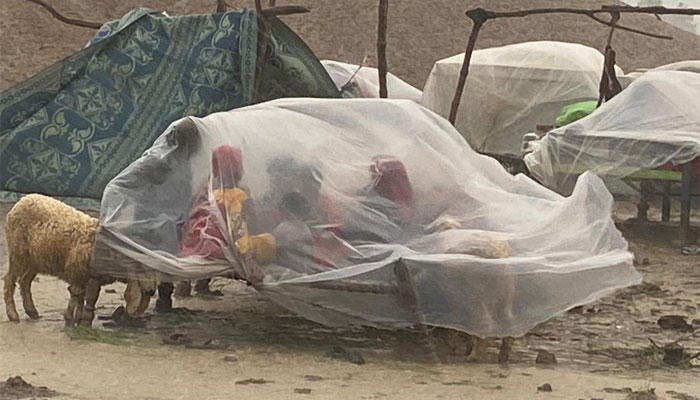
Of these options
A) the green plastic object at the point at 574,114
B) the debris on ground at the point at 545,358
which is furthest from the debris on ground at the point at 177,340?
the green plastic object at the point at 574,114

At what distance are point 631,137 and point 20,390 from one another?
7.00m

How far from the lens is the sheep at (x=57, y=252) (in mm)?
6586

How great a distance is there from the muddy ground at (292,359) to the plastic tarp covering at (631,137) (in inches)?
120

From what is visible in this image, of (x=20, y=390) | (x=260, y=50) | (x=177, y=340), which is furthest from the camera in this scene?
(x=260, y=50)

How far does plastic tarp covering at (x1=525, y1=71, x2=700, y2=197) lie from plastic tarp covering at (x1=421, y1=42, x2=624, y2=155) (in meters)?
4.30

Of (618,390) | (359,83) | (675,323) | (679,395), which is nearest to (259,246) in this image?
(618,390)

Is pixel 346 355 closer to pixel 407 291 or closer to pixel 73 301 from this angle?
pixel 407 291

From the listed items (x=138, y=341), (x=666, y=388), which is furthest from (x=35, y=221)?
(x=666, y=388)

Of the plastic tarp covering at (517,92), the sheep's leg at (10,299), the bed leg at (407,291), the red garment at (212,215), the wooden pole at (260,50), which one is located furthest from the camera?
the plastic tarp covering at (517,92)

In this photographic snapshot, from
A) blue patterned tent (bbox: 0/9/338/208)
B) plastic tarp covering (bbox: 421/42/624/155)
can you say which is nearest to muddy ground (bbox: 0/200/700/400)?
blue patterned tent (bbox: 0/9/338/208)

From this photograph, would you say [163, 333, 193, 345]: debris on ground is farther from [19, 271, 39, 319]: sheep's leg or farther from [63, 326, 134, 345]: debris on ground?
[19, 271, 39, 319]: sheep's leg

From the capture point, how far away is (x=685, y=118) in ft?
36.7

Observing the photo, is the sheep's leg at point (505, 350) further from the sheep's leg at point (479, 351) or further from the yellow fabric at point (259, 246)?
the yellow fabric at point (259, 246)

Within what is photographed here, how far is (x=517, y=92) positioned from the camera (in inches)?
645
